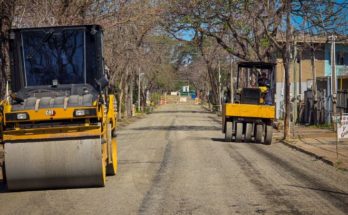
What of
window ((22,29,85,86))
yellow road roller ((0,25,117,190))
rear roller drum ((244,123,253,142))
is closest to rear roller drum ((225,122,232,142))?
rear roller drum ((244,123,253,142))

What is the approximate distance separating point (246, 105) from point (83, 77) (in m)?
12.9

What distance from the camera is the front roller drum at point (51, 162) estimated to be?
11758 millimetres

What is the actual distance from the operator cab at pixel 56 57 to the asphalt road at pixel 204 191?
2369mm

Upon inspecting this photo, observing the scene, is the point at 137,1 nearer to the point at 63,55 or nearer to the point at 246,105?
the point at 246,105

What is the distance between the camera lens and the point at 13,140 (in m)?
11.8

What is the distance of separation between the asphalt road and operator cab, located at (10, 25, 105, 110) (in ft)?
7.77

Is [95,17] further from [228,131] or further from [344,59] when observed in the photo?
[344,59]

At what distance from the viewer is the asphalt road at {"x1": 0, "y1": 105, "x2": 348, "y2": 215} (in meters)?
10.4

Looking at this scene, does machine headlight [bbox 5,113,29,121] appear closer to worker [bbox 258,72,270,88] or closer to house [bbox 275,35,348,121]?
worker [bbox 258,72,270,88]

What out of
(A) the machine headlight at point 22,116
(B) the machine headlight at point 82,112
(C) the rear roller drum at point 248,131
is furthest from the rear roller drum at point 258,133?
(A) the machine headlight at point 22,116

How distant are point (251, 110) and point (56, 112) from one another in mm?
14462

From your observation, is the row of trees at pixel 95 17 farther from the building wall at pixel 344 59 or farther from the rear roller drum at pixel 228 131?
the building wall at pixel 344 59

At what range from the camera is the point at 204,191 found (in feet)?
39.8

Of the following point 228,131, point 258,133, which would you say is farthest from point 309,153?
point 228,131
